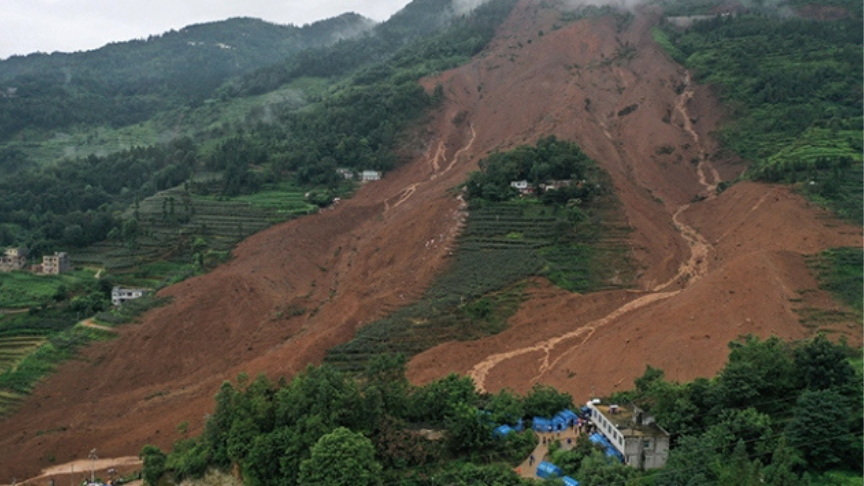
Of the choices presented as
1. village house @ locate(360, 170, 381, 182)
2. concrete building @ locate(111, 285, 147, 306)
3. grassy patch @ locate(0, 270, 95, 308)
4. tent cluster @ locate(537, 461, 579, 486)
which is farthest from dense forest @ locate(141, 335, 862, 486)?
village house @ locate(360, 170, 381, 182)

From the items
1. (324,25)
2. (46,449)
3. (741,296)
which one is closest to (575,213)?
(741,296)

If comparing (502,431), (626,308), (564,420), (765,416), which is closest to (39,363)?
(502,431)

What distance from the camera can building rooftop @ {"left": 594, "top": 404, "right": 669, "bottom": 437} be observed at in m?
18.8

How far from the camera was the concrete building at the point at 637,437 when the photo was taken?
1848 centimetres

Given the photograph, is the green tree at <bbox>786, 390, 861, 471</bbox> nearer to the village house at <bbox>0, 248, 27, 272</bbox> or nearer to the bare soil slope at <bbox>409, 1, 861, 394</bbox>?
the bare soil slope at <bbox>409, 1, 861, 394</bbox>

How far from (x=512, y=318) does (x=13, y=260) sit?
34.7 meters

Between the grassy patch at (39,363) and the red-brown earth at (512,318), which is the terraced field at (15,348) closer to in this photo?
the grassy patch at (39,363)

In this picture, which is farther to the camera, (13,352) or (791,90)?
(791,90)

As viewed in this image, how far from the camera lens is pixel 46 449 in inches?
1198

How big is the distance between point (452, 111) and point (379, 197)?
16270 millimetres

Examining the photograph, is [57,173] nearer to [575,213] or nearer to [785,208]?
→ [575,213]

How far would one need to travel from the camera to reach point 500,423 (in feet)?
69.1

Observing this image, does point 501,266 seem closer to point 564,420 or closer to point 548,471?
point 564,420

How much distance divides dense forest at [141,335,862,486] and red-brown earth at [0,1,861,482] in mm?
6440
